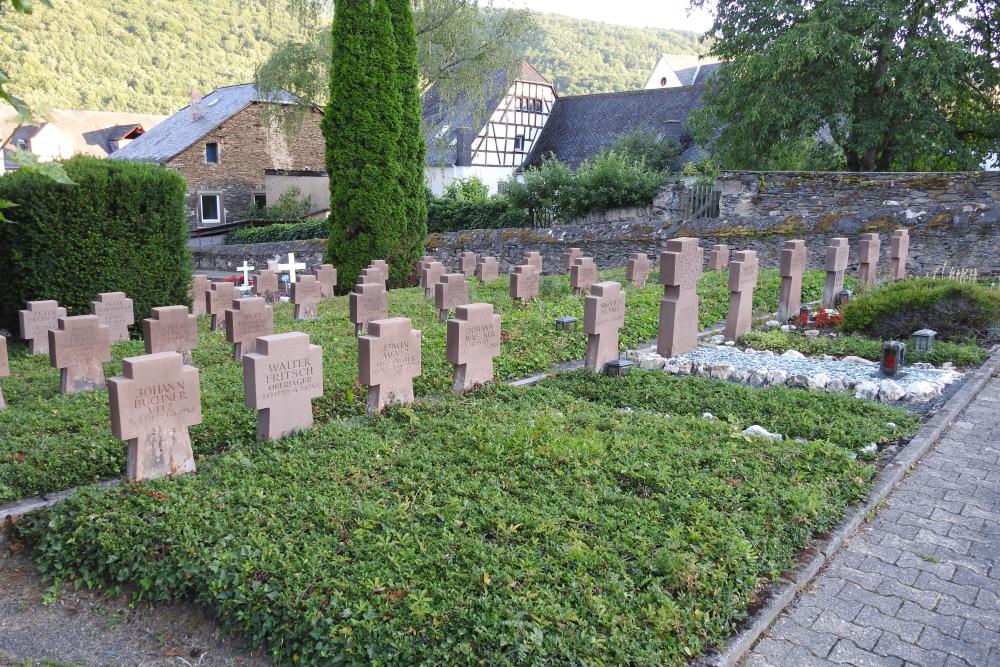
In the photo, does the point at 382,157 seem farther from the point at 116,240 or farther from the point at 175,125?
the point at 175,125

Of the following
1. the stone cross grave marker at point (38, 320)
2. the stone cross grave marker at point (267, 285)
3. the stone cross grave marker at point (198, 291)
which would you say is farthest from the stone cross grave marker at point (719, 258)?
the stone cross grave marker at point (38, 320)

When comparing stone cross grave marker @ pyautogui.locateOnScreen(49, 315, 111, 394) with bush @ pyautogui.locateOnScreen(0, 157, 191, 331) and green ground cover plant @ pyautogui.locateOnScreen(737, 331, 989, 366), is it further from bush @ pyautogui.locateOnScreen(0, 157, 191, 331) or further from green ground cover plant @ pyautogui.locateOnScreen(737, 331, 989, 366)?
green ground cover plant @ pyautogui.locateOnScreen(737, 331, 989, 366)

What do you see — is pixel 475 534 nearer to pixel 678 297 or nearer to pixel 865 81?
pixel 678 297

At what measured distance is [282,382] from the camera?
18.9 feet

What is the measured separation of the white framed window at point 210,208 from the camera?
33.0 m

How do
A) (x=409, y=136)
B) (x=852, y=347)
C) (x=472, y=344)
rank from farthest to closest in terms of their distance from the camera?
(x=409, y=136) → (x=852, y=347) → (x=472, y=344)

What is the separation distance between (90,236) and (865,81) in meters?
16.8

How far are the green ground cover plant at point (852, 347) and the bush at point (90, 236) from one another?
321 inches

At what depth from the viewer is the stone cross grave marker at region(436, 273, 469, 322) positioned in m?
11.1

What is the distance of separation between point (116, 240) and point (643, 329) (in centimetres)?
724

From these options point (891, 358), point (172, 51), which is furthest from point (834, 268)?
point (172, 51)

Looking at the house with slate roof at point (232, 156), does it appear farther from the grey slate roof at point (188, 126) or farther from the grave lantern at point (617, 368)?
the grave lantern at point (617, 368)

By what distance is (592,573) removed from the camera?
3.76m

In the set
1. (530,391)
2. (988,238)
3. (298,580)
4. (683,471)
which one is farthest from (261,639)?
(988,238)
